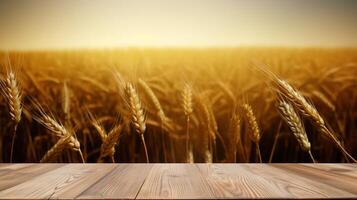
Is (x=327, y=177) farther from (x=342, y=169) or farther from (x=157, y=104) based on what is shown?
(x=157, y=104)

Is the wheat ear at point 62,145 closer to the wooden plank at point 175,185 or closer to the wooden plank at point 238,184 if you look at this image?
the wooden plank at point 175,185

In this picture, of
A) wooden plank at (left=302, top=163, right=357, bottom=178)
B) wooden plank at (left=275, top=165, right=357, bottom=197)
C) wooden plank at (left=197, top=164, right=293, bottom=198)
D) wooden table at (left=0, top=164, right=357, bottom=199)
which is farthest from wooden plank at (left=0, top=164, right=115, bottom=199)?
wooden plank at (left=302, top=163, right=357, bottom=178)

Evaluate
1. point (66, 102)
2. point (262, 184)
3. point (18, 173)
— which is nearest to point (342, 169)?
point (262, 184)

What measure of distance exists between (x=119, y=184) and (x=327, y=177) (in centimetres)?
58

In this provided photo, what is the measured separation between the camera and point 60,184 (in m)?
1.05

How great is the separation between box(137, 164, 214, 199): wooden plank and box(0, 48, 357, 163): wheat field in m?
0.44

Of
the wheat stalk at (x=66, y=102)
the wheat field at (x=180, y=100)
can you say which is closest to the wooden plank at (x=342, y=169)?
the wheat field at (x=180, y=100)

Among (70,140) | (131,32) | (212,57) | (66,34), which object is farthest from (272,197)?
(66,34)

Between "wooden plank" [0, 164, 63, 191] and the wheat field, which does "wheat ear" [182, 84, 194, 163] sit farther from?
→ "wooden plank" [0, 164, 63, 191]

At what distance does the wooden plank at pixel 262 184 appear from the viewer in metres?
0.92

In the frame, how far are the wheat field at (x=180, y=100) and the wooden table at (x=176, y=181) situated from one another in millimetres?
361

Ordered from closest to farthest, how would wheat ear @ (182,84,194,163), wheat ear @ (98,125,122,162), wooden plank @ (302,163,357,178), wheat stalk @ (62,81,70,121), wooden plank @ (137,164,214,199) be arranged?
wooden plank @ (137,164,214,199) < wooden plank @ (302,163,357,178) < wheat ear @ (98,125,122,162) < wheat ear @ (182,84,194,163) < wheat stalk @ (62,81,70,121)

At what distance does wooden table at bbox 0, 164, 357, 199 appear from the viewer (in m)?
0.92

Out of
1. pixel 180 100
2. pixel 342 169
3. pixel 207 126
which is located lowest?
pixel 342 169
